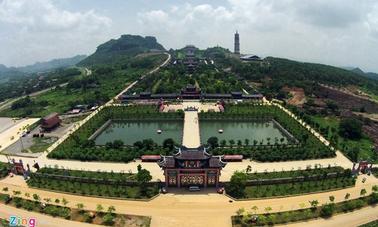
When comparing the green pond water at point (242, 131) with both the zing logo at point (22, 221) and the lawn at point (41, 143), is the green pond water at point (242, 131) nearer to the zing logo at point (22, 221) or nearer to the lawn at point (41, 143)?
the lawn at point (41, 143)

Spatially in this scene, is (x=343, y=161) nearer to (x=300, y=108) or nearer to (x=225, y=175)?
(x=225, y=175)

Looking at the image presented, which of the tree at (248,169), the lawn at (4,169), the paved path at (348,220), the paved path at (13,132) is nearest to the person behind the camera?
the paved path at (348,220)

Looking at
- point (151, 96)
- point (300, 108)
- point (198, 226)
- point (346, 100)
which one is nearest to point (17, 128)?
point (151, 96)

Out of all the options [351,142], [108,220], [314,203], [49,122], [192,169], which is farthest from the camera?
[49,122]

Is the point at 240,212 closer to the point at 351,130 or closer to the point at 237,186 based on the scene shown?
the point at 237,186

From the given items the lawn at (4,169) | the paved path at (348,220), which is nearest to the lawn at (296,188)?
the paved path at (348,220)

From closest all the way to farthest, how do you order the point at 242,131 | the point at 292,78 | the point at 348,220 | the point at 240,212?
the point at 240,212
the point at 348,220
the point at 242,131
the point at 292,78

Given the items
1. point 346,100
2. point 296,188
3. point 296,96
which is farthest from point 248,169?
point 346,100
